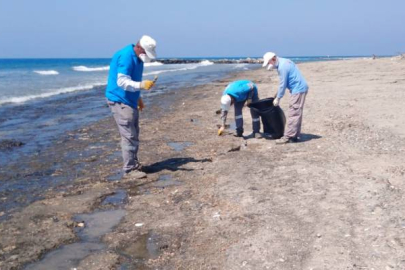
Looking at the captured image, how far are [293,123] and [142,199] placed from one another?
11.6 feet

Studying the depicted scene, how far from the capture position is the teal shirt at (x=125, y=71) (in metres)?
6.10

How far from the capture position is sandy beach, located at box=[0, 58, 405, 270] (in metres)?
3.86

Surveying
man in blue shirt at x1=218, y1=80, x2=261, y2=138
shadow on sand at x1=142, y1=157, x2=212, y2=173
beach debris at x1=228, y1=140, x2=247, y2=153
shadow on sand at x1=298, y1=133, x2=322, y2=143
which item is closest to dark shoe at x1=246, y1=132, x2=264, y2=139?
man in blue shirt at x1=218, y1=80, x2=261, y2=138

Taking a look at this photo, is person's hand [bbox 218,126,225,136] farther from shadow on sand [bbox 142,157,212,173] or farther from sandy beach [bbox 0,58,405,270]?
shadow on sand [bbox 142,157,212,173]

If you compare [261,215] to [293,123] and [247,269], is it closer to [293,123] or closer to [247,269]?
[247,269]

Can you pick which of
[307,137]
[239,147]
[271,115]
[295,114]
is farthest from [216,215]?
[307,137]

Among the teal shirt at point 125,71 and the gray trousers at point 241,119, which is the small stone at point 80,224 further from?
the gray trousers at point 241,119

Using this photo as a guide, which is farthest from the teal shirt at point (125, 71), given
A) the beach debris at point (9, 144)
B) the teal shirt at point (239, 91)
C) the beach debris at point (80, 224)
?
the beach debris at point (9, 144)

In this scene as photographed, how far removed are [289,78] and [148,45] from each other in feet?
9.66

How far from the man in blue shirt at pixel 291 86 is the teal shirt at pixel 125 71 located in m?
2.63

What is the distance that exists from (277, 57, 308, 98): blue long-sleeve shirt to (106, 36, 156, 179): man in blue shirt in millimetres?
2634

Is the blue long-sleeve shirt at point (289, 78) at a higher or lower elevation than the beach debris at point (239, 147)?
higher

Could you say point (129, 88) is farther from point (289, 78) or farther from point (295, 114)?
point (295, 114)

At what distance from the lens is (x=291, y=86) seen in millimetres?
8008
